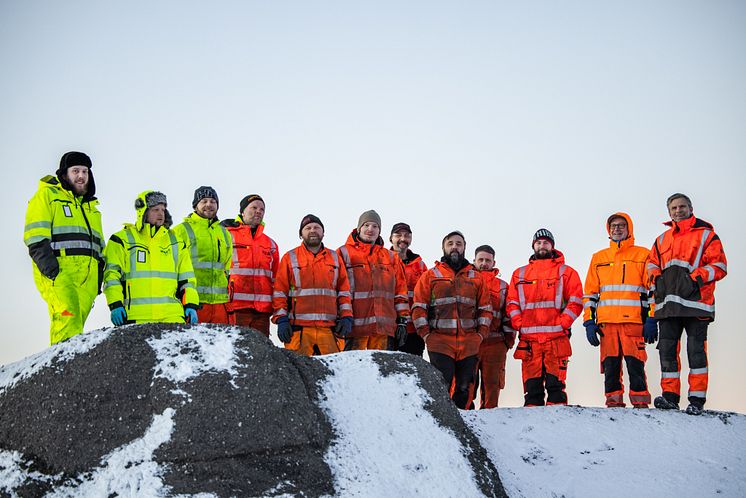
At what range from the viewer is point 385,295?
8.25 metres

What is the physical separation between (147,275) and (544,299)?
15.7ft

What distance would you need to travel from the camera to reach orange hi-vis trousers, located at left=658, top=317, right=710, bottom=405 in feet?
24.6

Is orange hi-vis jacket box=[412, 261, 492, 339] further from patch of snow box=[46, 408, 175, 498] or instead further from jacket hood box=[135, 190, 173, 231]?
patch of snow box=[46, 408, 175, 498]

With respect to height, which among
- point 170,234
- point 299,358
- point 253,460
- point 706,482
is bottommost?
point 706,482

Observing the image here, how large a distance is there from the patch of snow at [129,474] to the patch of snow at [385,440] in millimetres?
989

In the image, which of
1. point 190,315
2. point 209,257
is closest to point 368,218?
point 209,257

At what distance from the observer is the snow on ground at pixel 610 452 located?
17.0 feet

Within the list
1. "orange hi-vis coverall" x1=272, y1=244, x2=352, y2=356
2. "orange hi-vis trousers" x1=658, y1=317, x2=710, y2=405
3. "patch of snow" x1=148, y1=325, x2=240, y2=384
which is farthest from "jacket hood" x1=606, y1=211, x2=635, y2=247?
"patch of snow" x1=148, y1=325, x2=240, y2=384

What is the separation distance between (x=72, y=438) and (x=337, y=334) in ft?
13.9

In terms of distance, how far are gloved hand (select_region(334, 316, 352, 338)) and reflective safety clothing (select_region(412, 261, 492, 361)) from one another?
828mm

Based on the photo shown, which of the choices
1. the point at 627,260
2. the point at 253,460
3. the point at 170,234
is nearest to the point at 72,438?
the point at 253,460

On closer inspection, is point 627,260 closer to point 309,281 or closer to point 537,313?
point 537,313

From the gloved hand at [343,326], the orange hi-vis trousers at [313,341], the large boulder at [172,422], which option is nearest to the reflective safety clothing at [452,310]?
the gloved hand at [343,326]

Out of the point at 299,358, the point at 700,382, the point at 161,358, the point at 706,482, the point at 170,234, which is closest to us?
the point at 161,358
